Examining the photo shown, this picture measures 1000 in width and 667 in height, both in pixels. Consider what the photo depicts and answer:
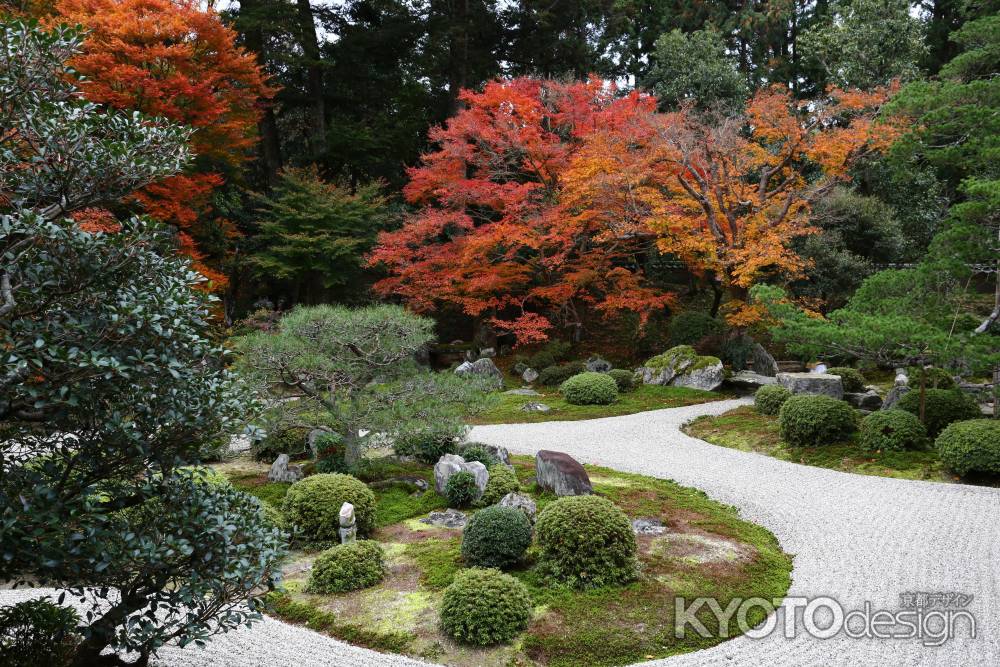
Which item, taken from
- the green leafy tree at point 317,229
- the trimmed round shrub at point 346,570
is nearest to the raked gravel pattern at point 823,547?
the trimmed round shrub at point 346,570

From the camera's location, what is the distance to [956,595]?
5.74 meters

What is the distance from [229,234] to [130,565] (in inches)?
686

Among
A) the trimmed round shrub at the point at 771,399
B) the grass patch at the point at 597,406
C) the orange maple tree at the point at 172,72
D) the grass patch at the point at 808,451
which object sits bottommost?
the grass patch at the point at 808,451

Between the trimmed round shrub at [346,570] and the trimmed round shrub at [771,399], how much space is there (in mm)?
9276

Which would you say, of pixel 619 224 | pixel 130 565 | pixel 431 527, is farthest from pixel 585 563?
pixel 619 224

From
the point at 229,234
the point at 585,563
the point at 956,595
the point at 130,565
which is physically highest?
the point at 229,234

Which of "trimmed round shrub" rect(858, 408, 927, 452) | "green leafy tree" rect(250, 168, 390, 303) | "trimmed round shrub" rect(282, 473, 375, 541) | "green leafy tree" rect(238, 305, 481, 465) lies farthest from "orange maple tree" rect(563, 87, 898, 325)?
"trimmed round shrub" rect(282, 473, 375, 541)

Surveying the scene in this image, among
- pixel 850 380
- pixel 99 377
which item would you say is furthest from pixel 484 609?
pixel 850 380

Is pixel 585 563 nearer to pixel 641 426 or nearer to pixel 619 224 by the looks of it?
pixel 641 426

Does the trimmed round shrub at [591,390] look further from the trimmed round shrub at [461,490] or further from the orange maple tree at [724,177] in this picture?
the trimmed round shrub at [461,490]

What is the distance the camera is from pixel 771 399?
12.9m

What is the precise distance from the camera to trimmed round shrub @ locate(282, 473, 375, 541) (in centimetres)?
721

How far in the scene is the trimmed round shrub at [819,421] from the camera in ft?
35.3

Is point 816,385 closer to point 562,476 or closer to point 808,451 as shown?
point 808,451
